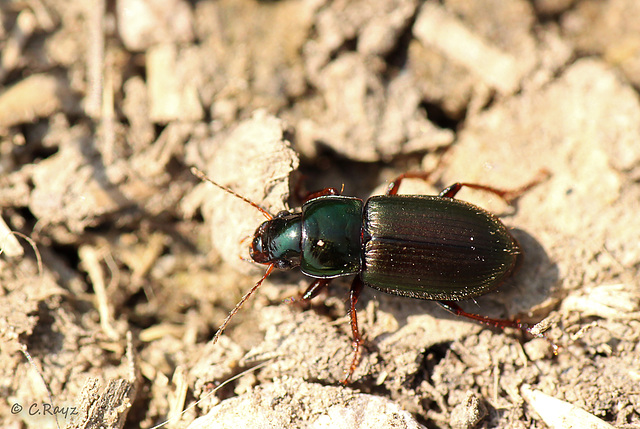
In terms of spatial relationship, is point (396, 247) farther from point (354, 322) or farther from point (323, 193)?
point (323, 193)

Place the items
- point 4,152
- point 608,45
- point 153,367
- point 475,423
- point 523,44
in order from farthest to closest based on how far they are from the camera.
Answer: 1. point 608,45
2. point 523,44
3. point 4,152
4. point 153,367
5. point 475,423

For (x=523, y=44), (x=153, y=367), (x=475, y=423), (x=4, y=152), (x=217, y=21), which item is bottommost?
(x=153, y=367)

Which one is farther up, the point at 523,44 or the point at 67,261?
the point at 523,44

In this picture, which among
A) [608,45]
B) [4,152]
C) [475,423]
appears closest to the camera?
[475,423]

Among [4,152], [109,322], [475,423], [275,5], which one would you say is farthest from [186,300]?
[275,5]

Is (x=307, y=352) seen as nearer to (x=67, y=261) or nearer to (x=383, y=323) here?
(x=383, y=323)

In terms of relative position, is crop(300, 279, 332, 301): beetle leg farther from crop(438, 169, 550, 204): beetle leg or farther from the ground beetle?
crop(438, 169, 550, 204): beetle leg

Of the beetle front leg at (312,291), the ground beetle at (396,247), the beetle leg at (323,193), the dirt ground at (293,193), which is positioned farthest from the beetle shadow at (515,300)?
the beetle leg at (323,193)
